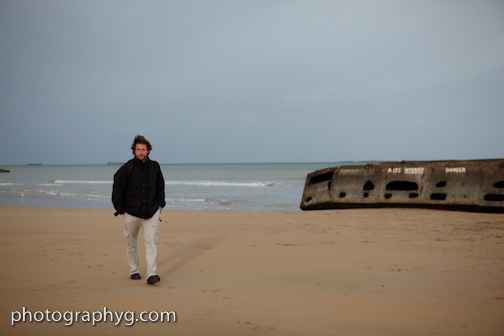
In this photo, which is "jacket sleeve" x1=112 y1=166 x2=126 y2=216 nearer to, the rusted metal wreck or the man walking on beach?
the man walking on beach

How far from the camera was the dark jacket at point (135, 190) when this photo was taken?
4.21 metres

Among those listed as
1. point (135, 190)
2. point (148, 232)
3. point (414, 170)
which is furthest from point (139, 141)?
point (414, 170)

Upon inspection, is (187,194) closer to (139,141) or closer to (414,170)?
(414,170)

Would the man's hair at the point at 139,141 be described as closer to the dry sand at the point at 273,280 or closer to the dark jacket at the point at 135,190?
the dark jacket at the point at 135,190

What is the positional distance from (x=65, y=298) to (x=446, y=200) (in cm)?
1043

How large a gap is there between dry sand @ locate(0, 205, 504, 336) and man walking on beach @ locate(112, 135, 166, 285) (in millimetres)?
539

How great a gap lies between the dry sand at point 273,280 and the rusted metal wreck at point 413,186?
248 cm

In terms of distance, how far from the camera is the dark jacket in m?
4.21

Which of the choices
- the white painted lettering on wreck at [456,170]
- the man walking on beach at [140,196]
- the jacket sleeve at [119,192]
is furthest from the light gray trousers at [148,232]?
Answer: the white painted lettering on wreck at [456,170]

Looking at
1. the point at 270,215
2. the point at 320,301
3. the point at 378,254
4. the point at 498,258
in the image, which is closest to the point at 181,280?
the point at 320,301

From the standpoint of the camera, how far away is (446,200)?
11016mm

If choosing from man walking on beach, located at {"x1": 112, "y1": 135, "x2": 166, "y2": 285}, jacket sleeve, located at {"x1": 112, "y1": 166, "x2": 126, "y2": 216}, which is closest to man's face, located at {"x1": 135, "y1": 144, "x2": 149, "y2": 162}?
man walking on beach, located at {"x1": 112, "y1": 135, "x2": 166, "y2": 285}

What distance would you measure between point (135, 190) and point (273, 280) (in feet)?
6.21

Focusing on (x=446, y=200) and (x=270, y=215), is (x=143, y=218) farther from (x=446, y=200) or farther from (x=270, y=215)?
(x=446, y=200)
